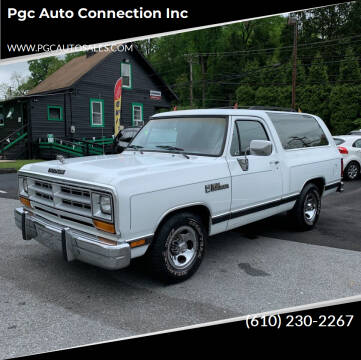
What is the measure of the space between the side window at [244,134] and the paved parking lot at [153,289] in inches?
57.1

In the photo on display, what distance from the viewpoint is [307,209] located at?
646 cm

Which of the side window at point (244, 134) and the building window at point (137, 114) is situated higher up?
the building window at point (137, 114)

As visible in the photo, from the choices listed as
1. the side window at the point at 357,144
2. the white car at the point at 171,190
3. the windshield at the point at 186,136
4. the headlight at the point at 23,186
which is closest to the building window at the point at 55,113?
the side window at the point at 357,144

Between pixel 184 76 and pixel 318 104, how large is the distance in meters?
26.5

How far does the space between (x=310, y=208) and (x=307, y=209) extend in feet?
0.27

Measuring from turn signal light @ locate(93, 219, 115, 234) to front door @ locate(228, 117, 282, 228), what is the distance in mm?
1707

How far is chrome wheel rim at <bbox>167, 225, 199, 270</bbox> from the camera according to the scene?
4.16m

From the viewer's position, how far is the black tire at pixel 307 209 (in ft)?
20.2

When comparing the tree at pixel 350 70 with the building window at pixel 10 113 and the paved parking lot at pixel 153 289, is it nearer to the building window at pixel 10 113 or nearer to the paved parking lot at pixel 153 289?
the building window at pixel 10 113

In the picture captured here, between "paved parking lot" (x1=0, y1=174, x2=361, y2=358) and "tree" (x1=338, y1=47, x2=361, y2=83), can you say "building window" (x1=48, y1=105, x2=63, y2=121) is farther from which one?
"tree" (x1=338, y1=47, x2=361, y2=83)

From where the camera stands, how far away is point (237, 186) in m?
4.74

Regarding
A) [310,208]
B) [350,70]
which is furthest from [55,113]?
[350,70]

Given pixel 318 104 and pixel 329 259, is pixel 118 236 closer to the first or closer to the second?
pixel 329 259

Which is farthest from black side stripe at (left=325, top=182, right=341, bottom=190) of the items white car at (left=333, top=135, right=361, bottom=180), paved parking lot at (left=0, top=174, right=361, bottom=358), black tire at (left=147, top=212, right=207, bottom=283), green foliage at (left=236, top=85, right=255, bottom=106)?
green foliage at (left=236, top=85, right=255, bottom=106)
